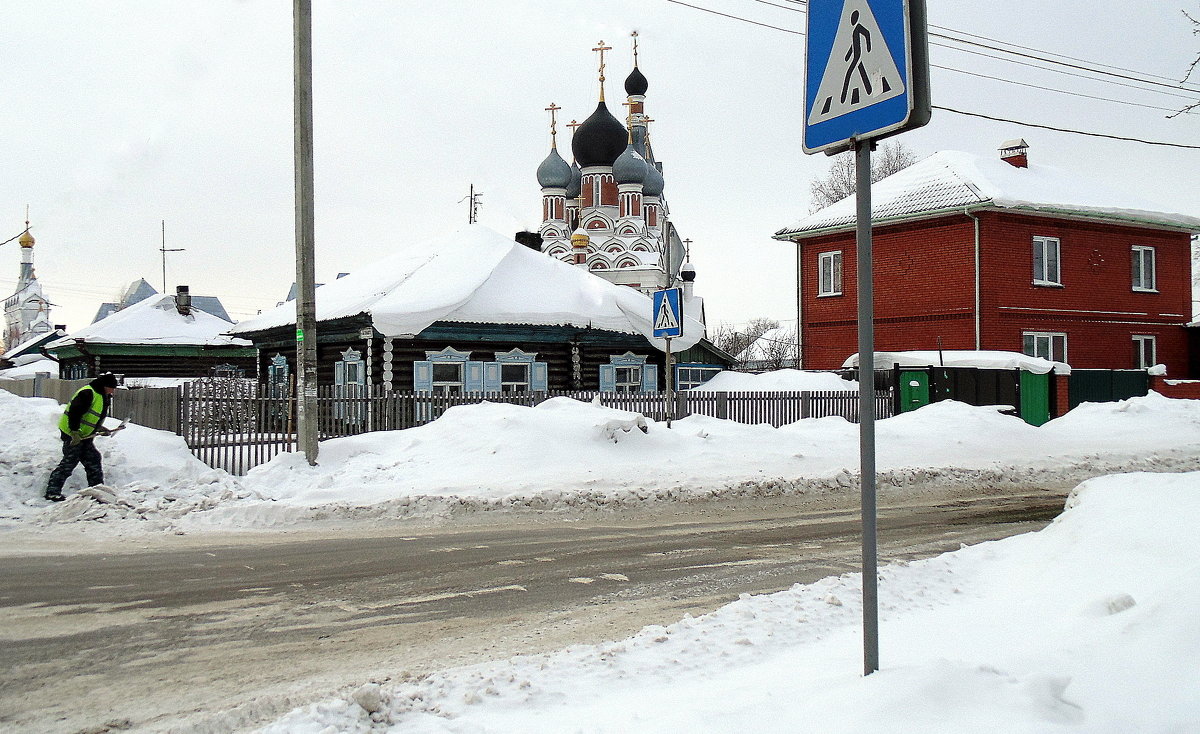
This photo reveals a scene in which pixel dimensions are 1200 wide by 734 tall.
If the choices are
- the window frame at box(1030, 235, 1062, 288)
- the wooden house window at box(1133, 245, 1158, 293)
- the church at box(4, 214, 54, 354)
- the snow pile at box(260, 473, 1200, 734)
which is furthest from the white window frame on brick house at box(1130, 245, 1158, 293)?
the church at box(4, 214, 54, 354)

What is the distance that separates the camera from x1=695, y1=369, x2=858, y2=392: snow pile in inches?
956

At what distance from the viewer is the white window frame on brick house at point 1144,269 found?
94.6 ft

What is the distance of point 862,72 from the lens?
363 cm

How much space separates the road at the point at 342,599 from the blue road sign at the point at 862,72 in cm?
335

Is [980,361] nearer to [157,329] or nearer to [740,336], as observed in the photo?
[157,329]

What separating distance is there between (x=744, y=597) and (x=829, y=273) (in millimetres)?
25570

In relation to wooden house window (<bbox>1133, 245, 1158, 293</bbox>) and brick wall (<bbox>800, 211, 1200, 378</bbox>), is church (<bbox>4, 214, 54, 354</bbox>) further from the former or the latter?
wooden house window (<bbox>1133, 245, 1158, 293</bbox>)

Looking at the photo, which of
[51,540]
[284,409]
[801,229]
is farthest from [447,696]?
[801,229]

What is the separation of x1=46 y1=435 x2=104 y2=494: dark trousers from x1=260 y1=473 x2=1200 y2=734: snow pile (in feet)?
27.0

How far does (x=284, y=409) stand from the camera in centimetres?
1440

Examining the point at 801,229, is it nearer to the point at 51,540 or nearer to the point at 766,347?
the point at 51,540

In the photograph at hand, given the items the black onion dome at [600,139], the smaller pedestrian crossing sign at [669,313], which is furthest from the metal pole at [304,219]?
the black onion dome at [600,139]

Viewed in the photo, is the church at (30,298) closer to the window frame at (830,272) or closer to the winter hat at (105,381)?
the window frame at (830,272)

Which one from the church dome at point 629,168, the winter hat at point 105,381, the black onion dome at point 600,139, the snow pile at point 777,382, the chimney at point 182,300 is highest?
the black onion dome at point 600,139
